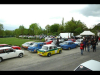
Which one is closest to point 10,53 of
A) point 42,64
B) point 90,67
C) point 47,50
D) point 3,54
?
point 3,54

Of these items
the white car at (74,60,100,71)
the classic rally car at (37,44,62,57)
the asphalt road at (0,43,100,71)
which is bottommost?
the asphalt road at (0,43,100,71)

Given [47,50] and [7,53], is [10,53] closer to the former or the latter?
[7,53]

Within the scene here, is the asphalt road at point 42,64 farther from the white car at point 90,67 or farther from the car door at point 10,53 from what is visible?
the white car at point 90,67

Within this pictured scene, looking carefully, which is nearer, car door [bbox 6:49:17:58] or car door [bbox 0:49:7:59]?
car door [bbox 0:49:7:59]

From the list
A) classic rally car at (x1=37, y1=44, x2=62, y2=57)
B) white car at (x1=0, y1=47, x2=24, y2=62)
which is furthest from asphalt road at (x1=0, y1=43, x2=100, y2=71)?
classic rally car at (x1=37, y1=44, x2=62, y2=57)

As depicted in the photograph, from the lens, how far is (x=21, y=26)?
51.2m

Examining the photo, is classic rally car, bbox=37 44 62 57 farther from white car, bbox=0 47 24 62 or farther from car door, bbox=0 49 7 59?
car door, bbox=0 49 7 59

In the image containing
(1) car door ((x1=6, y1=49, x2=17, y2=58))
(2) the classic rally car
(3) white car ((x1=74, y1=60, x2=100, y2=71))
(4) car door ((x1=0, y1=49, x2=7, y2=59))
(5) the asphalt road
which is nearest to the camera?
(3) white car ((x1=74, y1=60, x2=100, y2=71))

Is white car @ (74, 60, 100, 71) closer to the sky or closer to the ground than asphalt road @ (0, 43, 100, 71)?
closer to the sky

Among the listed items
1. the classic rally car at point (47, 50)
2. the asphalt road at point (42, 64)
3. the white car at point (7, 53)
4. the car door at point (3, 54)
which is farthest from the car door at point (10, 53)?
the classic rally car at point (47, 50)

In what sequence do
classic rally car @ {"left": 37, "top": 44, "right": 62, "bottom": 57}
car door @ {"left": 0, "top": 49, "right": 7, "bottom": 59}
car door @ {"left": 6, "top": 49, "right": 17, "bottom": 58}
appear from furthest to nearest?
1. classic rally car @ {"left": 37, "top": 44, "right": 62, "bottom": 57}
2. car door @ {"left": 6, "top": 49, "right": 17, "bottom": 58}
3. car door @ {"left": 0, "top": 49, "right": 7, "bottom": 59}
